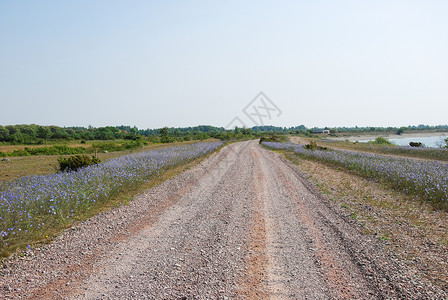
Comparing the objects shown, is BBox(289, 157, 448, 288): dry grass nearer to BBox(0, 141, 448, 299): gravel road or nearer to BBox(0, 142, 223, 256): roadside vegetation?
BBox(0, 141, 448, 299): gravel road

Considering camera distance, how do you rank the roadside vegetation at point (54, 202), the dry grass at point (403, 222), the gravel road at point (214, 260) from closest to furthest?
1. the gravel road at point (214, 260)
2. the dry grass at point (403, 222)
3. the roadside vegetation at point (54, 202)

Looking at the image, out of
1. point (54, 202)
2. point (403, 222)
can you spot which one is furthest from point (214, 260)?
point (403, 222)

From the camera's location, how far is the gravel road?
406 centimetres

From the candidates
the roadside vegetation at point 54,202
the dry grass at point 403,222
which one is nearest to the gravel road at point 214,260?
the dry grass at point 403,222

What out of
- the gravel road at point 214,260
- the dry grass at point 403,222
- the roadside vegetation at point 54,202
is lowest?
the dry grass at point 403,222

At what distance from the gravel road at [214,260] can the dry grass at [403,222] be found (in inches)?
13.7

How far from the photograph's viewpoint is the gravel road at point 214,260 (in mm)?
4062

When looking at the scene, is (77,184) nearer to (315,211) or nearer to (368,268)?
(315,211)

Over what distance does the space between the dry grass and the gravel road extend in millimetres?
347

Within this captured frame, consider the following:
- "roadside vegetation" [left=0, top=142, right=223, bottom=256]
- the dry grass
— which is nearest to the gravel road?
the dry grass

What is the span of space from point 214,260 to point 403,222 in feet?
17.7

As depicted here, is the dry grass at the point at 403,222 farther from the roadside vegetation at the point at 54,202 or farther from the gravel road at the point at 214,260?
the roadside vegetation at the point at 54,202

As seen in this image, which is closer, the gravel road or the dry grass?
the gravel road

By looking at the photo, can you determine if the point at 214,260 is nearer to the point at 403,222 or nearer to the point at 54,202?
the point at 54,202
